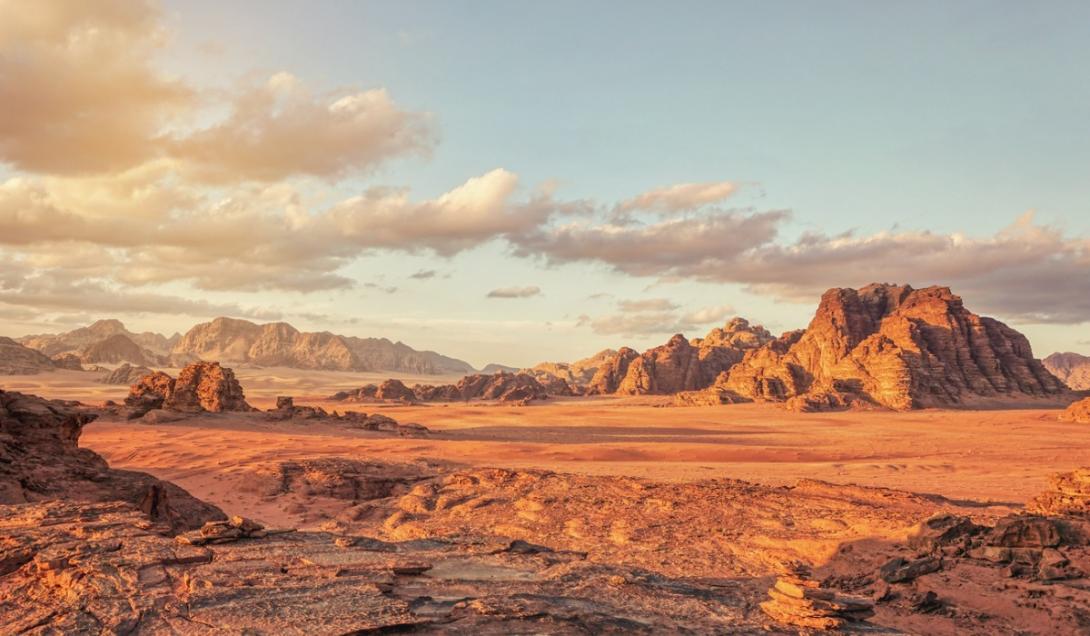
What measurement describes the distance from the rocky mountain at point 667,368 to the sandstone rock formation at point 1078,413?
50.7 meters

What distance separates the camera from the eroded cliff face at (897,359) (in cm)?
6362

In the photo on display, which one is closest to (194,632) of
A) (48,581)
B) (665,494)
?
(48,581)

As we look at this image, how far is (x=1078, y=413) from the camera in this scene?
49.0m

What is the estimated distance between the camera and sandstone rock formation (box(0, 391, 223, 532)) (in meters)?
11.4

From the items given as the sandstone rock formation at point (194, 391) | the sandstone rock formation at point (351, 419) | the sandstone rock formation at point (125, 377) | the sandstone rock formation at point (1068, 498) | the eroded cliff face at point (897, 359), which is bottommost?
the sandstone rock formation at point (125, 377)

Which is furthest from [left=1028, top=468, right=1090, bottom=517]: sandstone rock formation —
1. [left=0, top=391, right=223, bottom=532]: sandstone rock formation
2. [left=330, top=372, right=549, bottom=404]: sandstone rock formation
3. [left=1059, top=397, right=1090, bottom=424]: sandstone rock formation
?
[left=330, top=372, right=549, bottom=404]: sandstone rock formation

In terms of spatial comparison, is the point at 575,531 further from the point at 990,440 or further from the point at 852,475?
the point at 990,440

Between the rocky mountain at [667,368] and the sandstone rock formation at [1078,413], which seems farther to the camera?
the rocky mountain at [667,368]

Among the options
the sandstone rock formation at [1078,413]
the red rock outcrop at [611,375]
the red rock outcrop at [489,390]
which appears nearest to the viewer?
the sandstone rock formation at [1078,413]

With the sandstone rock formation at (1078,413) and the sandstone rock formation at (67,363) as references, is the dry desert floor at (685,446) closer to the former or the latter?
the sandstone rock formation at (1078,413)

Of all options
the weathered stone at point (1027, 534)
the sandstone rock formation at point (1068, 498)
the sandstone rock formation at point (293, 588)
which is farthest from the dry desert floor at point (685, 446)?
the sandstone rock formation at point (293, 588)

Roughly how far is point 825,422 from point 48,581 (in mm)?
53985

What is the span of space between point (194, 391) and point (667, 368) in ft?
237

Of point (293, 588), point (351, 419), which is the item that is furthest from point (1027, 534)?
point (351, 419)
